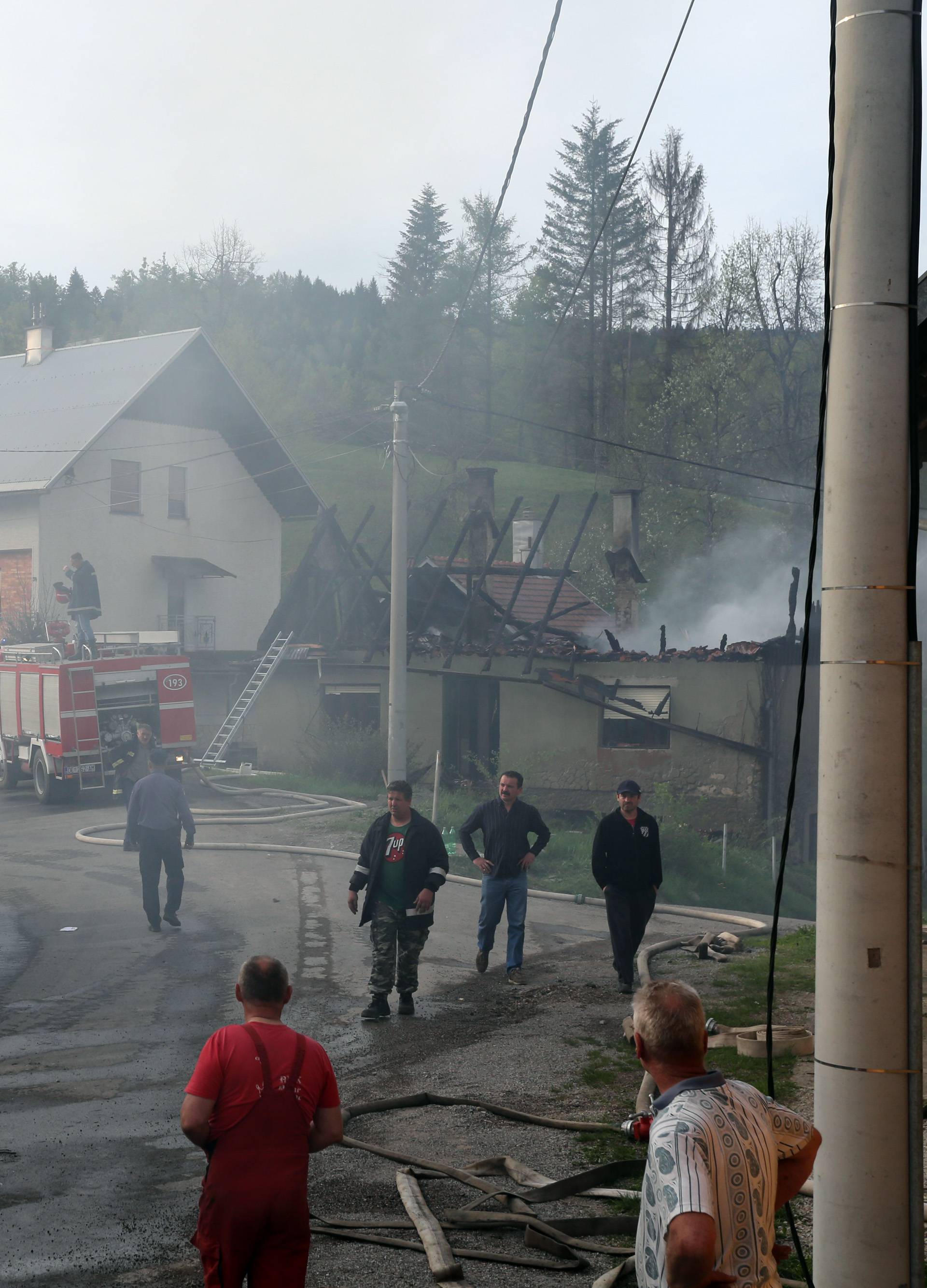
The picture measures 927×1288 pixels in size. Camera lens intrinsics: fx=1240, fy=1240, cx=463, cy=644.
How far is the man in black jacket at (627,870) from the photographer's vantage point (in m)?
9.99

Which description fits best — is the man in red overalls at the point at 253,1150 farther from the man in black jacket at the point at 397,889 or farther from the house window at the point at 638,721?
the house window at the point at 638,721

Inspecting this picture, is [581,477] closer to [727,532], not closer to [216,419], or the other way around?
[727,532]

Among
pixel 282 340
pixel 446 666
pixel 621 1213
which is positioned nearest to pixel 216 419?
pixel 446 666

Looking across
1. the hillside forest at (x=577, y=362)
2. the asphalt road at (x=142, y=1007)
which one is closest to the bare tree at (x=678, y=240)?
the hillside forest at (x=577, y=362)

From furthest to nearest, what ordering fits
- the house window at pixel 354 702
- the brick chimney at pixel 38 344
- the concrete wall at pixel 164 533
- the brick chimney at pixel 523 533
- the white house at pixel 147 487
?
the brick chimney at pixel 38 344
the brick chimney at pixel 523 533
the concrete wall at pixel 164 533
the white house at pixel 147 487
the house window at pixel 354 702

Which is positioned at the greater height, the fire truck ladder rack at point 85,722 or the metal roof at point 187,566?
the metal roof at point 187,566

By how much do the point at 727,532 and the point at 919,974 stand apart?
160ft

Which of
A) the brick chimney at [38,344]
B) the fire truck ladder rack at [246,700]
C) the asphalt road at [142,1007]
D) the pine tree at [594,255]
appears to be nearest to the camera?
the asphalt road at [142,1007]

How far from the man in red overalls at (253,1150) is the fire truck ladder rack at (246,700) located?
81.7 feet

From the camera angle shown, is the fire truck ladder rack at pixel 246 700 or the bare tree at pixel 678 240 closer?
the fire truck ladder rack at pixel 246 700

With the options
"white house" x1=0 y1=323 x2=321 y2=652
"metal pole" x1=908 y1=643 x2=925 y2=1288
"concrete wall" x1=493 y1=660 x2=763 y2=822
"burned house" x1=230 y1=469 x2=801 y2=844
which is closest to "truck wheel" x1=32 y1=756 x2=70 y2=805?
"burned house" x1=230 y1=469 x2=801 y2=844

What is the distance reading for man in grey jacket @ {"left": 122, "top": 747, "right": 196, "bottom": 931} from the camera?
41.2ft

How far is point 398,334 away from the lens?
7488cm

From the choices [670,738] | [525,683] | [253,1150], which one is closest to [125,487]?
[525,683]
